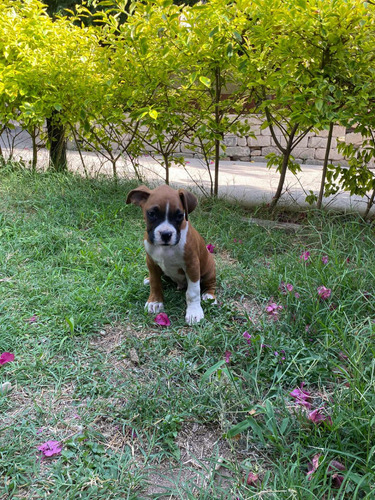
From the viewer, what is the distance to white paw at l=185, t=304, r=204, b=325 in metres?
2.89

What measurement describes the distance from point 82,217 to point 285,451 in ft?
11.2

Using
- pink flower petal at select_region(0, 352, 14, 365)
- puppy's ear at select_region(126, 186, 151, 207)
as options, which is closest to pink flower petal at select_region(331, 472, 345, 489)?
pink flower petal at select_region(0, 352, 14, 365)

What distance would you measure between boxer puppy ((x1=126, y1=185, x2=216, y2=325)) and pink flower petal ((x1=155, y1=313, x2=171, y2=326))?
14 centimetres

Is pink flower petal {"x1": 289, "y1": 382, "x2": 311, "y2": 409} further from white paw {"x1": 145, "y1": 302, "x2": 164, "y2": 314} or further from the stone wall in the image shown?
the stone wall

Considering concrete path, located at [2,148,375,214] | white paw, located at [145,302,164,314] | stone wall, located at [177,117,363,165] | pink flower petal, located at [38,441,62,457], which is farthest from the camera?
stone wall, located at [177,117,363,165]

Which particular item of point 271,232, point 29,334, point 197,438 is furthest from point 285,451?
point 271,232

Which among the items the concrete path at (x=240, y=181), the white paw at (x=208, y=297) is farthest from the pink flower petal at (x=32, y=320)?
the concrete path at (x=240, y=181)

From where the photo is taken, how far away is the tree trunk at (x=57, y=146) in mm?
6137

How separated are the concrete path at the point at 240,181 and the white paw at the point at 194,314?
2.64 metres

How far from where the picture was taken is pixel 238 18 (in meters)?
3.94

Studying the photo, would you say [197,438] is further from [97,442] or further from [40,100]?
[40,100]

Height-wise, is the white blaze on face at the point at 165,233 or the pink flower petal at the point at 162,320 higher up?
the white blaze on face at the point at 165,233

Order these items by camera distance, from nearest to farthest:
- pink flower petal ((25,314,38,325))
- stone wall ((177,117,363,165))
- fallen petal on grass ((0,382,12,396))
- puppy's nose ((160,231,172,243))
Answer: fallen petal on grass ((0,382,12,396)) < puppy's nose ((160,231,172,243)) < pink flower petal ((25,314,38,325)) < stone wall ((177,117,363,165))

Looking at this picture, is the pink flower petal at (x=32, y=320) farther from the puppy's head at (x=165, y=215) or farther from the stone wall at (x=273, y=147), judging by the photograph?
the stone wall at (x=273, y=147)
